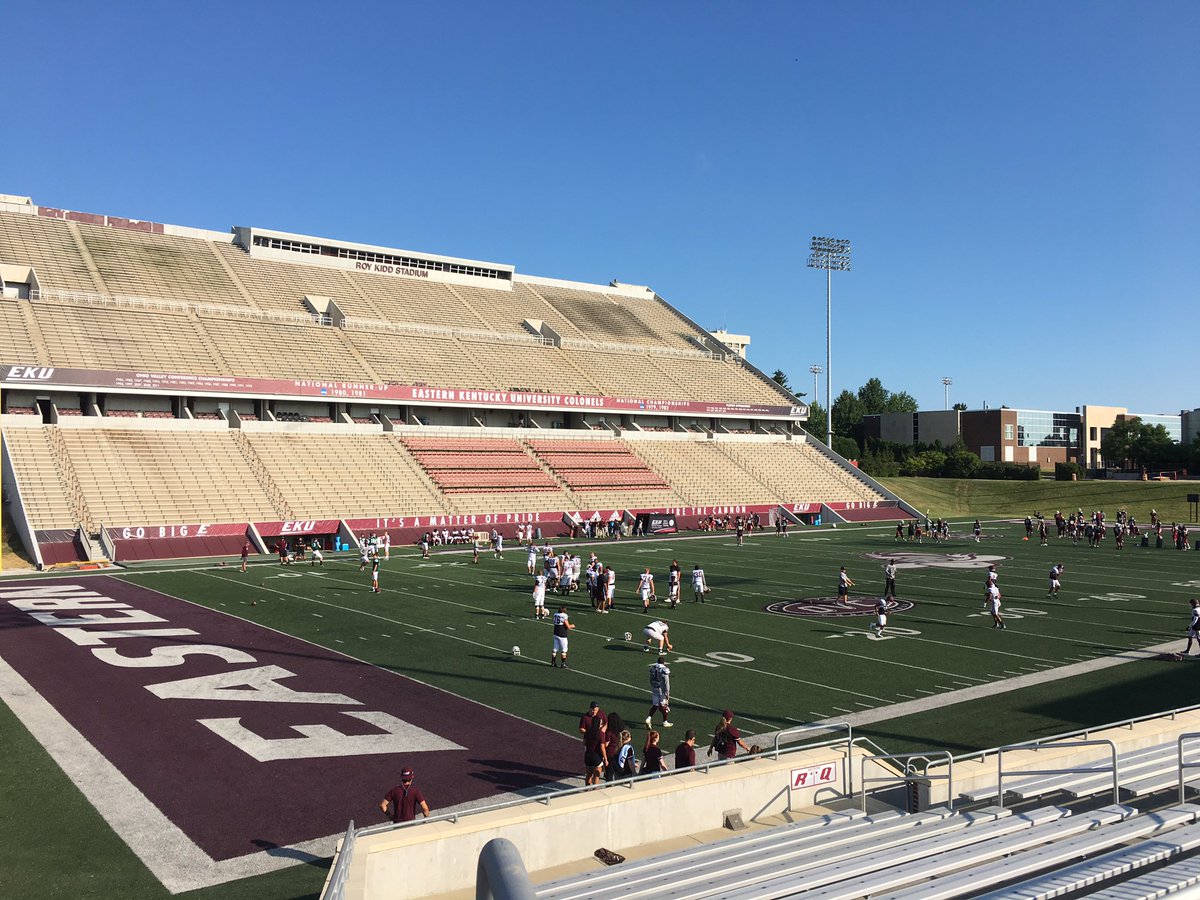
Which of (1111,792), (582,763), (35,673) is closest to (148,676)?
(35,673)

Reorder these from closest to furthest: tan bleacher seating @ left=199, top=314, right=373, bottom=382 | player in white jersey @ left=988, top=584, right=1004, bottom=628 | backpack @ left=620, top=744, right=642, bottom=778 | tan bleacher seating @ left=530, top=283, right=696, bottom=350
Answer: backpack @ left=620, top=744, right=642, bottom=778
player in white jersey @ left=988, top=584, right=1004, bottom=628
tan bleacher seating @ left=199, top=314, right=373, bottom=382
tan bleacher seating @ left=530, top=283, right=696, bottom=350

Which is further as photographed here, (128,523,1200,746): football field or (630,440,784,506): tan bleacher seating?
(630,440,784,506): tan bleacher seating

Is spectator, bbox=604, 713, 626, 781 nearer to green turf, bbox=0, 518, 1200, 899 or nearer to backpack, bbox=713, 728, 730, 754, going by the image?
backpack, bbox=713, 728, 730, 754

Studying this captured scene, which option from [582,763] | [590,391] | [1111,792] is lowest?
[582,763]

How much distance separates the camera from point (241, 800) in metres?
12.1

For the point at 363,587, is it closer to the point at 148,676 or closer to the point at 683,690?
the point at 148,676

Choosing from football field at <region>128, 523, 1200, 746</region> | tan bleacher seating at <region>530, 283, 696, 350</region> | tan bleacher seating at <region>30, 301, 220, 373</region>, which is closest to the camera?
football field at <region>128, 523, 1200, 746</region>

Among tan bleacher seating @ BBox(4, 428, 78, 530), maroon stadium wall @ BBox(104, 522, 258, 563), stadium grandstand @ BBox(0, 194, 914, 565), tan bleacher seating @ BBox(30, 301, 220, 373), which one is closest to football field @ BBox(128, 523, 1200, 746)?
maroon stadium wall @ BBox(104, 522, 258, 563)

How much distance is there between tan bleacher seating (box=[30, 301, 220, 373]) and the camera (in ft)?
165

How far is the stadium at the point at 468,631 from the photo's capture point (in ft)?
30.6

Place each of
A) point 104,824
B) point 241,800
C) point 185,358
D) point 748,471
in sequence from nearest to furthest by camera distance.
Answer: point 104,824 < point 241,800 < point 185,358 < point 748,471

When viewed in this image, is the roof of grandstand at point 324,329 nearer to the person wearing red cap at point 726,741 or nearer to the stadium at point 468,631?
the stadium at point 468,631

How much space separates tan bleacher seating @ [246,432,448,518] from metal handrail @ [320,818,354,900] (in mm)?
40256

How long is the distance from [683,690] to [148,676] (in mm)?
10491
